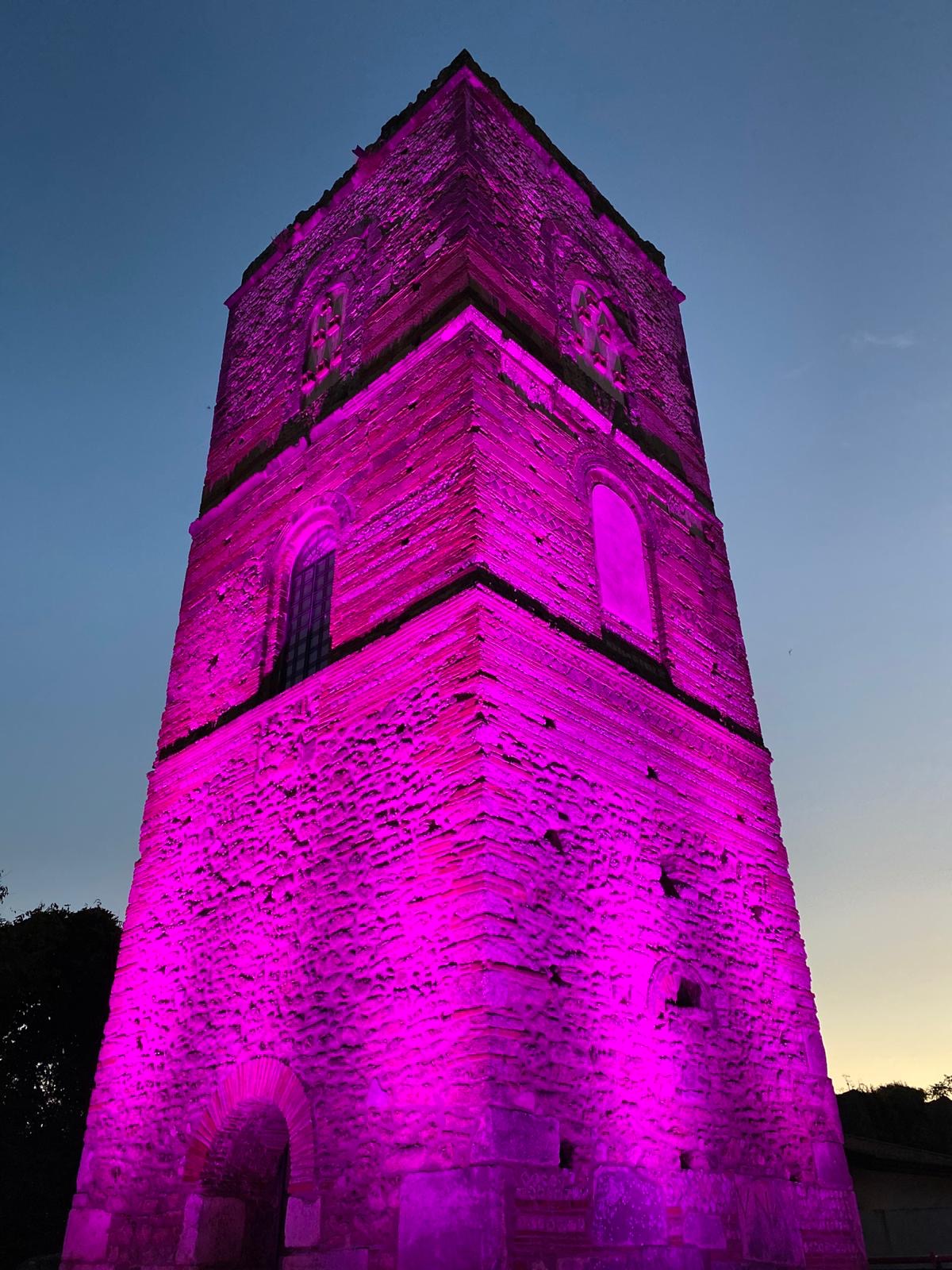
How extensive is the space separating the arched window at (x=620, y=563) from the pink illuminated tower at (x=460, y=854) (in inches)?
1.7

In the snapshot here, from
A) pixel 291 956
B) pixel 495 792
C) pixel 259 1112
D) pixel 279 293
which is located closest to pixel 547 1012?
pixel 495 792

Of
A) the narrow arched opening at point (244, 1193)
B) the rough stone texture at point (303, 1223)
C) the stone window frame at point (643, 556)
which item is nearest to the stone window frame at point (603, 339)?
the stone window frame at point (643, 556)

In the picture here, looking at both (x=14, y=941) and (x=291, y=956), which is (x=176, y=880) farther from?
(x=14, y=941)

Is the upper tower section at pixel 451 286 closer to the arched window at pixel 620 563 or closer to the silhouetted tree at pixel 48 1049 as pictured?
the arched window at pixel 620 563

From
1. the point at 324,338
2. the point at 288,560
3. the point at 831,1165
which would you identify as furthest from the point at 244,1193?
the point at 324,338

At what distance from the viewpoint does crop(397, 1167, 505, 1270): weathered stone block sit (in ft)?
16.8

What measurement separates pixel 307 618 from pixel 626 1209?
5760 millimetres

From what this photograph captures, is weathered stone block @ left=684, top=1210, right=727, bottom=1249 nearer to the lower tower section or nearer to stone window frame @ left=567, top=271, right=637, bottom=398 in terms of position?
the lower tower section

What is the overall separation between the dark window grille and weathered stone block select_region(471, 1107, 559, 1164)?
4347 millimetres

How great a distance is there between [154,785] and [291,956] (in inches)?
126

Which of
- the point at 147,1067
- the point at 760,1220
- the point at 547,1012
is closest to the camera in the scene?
the point at 547,1012

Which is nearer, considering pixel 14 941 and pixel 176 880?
pixel 176 880

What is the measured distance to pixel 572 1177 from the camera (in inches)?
225

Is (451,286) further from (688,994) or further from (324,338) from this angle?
(688,994)
